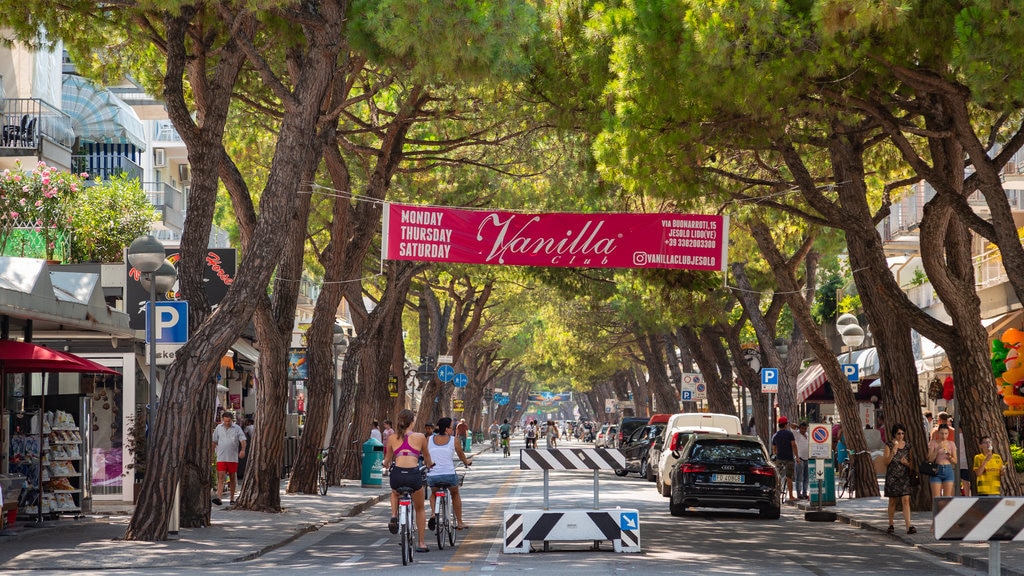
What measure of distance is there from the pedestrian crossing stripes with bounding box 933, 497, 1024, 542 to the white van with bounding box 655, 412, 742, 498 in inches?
575

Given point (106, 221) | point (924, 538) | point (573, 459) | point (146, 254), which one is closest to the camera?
point (573, 459)

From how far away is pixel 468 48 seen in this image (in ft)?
57.1

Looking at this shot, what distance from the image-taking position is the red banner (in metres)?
22.5

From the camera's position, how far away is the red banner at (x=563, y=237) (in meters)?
22.5

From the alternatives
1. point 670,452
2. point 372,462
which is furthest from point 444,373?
point 670,452

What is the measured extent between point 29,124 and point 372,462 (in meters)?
12.4

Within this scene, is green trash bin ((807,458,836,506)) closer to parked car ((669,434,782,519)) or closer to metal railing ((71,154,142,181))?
parked car ((669,434,782,519))

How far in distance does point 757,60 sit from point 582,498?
1378 centimetres

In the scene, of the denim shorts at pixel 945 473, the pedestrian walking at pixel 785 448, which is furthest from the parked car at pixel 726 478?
the pedestrian walking at pixel 785 448

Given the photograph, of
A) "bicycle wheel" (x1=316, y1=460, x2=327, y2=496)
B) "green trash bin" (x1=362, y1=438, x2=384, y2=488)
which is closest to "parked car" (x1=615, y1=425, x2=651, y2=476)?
"green trash bin" (x1=362, y1=438, x2=384, y2=488)

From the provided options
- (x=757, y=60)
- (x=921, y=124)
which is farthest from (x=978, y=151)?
(x=921, y=124)

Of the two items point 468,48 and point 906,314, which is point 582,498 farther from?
point 468,48

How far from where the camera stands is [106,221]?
3306 centimetres

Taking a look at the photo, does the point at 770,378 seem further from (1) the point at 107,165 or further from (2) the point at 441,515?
(1) the point at 107,165
